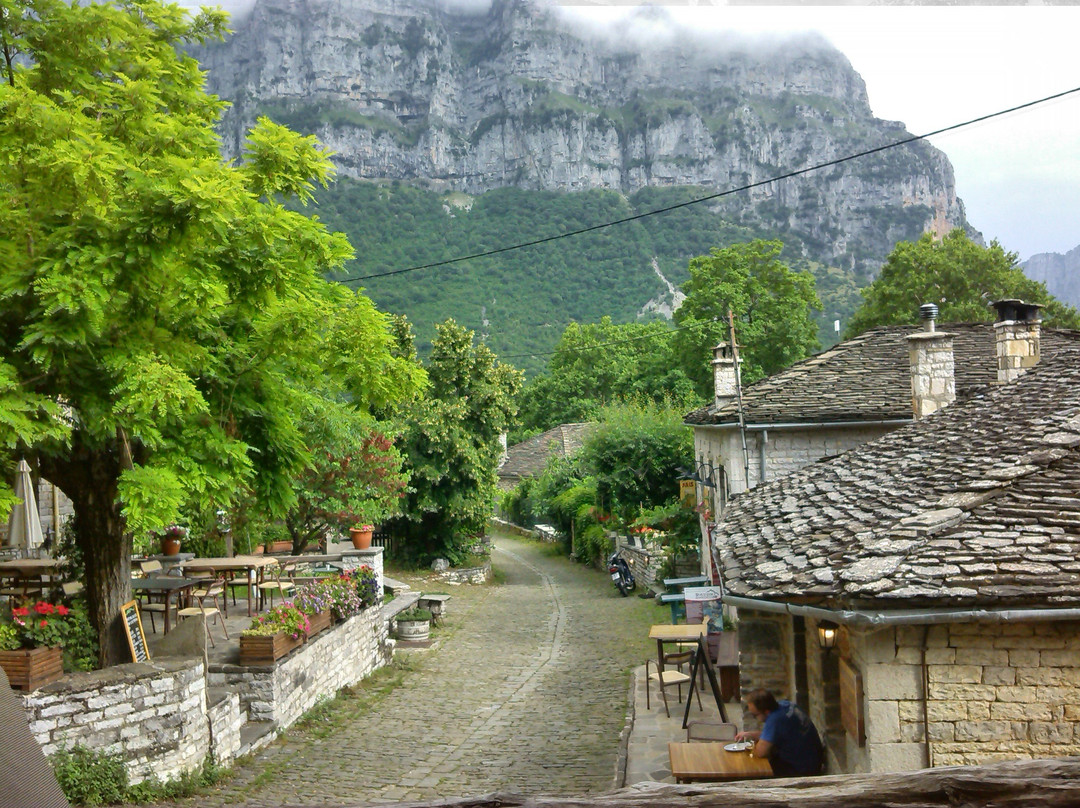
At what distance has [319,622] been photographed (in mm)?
12359

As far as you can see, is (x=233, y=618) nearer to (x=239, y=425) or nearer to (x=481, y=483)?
(x=239, y=425)

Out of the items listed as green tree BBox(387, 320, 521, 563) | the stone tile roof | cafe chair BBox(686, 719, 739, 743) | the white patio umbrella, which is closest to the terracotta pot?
the white patio umbrella

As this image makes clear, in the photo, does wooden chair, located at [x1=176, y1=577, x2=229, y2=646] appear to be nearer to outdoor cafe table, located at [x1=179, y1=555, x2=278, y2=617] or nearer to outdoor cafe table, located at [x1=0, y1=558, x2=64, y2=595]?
outdoor cafe table, located at [x1=179, y1=555, x2=278, y2=617]

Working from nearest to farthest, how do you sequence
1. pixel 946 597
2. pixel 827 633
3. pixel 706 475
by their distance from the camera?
pixel 946 597, pixel 827 633, pixel 706 475

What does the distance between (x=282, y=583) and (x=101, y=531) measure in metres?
4.77

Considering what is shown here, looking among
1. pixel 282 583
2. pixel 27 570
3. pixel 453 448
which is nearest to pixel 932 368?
pixel 282 583

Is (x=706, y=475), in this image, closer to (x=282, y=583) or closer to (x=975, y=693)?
(x=282, y=583)

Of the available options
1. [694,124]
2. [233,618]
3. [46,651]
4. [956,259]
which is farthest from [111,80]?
[694,124]

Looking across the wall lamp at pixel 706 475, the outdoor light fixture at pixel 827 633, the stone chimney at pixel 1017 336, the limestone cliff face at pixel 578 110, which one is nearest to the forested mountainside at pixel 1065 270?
the limestone cliff face at pixel 578 110

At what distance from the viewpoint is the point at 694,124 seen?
384 feet

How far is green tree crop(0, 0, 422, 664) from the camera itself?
710cm

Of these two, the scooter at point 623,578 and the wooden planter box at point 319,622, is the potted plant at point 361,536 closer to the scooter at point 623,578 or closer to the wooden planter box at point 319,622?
the wooden planter box at point 319,622

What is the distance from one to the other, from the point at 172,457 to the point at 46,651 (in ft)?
6.56

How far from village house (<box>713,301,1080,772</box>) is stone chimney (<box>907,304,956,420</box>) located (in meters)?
4.72
